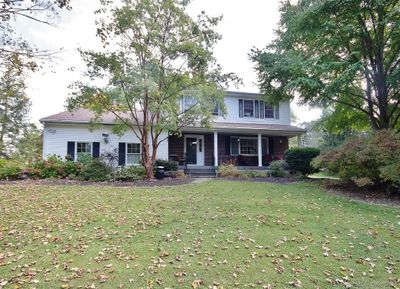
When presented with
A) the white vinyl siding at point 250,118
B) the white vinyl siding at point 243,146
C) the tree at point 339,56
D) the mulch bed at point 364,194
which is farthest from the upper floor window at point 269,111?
the mulch bed at point 364,194

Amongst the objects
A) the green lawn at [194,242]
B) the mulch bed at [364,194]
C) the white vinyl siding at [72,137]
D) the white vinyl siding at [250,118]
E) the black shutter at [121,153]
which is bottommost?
the green lawn at [194,242]

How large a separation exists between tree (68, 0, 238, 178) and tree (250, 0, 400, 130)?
2.73 meters

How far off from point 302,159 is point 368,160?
543 centimetres

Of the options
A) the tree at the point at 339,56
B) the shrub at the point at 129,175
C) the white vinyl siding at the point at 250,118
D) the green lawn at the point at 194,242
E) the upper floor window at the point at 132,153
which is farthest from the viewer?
the white vinyl siding at the point at 250,118

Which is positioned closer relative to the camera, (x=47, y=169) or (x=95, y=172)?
(x=95, y=172)

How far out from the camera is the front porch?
1858 centimetres

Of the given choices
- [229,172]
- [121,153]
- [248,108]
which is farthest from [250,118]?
[121,153]

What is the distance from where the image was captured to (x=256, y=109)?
20.1 metres

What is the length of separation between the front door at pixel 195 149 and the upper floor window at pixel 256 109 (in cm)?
363

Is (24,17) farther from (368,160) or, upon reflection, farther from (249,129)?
(249,129)

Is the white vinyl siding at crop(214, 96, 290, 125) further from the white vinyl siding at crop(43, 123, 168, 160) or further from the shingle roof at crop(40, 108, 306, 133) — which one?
the white vinyl siding at crop(43, 123, 168, 160)

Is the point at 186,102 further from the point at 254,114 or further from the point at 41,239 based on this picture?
the point at 41,239

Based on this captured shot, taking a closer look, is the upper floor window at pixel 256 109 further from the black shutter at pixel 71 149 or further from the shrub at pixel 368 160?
the black shutter at pixel 71 149

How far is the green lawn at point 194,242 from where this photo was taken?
12.6 ft
